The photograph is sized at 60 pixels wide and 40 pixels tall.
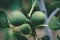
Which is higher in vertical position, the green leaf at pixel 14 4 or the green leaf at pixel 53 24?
the green leaf at pixel 14 4

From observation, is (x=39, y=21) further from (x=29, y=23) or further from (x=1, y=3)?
(x=1, y=3)

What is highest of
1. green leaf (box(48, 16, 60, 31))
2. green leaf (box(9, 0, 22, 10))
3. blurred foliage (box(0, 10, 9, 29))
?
green leaf (box(9, 0, 22, 10))

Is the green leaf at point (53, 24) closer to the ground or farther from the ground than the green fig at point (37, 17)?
closer to the ground

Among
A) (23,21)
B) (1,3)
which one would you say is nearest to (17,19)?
(23,21)

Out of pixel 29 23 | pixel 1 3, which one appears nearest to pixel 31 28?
pixel 29 23

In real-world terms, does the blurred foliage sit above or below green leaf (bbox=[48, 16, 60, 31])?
above

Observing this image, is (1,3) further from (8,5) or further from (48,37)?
(48,37)

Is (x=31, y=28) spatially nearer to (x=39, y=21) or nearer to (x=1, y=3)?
(x=39, y=21)

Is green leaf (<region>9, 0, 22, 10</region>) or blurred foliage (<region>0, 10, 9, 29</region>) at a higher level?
green leaf (<region>9, 0, 22, 10</region>)

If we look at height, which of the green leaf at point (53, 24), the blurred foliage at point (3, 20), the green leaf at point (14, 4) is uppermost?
the green leaf at point (14, 4)
